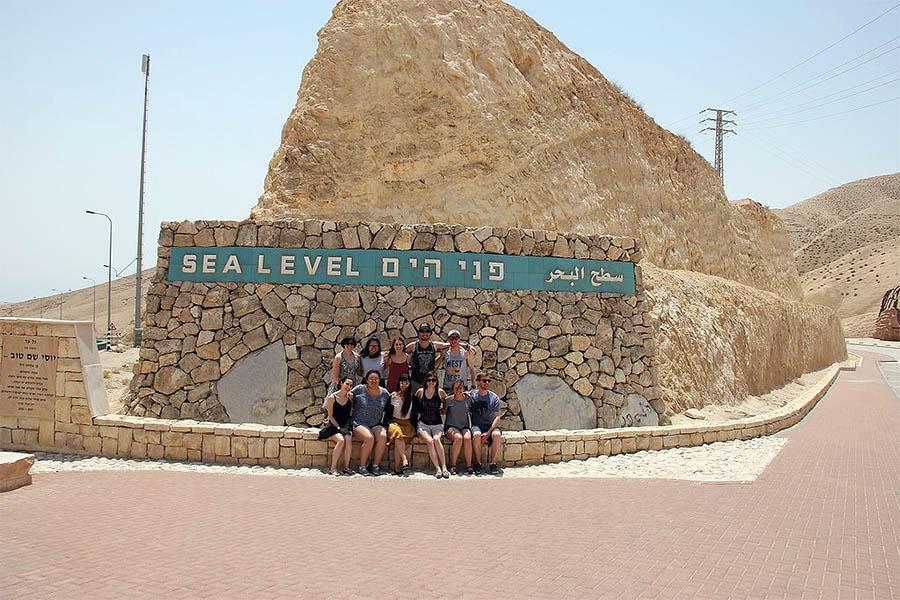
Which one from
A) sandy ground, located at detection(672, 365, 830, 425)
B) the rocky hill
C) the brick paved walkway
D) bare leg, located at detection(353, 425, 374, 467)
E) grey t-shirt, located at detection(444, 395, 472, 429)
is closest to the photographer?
the brick paved walkway

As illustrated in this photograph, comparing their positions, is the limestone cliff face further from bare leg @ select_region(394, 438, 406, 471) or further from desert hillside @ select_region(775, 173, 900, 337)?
desert hillside @ select_region(775, 173, 900, 337)

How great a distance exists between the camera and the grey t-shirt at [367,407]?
8469mm

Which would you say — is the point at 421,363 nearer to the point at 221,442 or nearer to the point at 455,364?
the point at 455,364

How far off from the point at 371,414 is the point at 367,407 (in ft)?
0.34

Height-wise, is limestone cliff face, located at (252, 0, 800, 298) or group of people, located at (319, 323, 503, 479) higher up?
limestone cliff face, located at (252, 0, 800, 298)

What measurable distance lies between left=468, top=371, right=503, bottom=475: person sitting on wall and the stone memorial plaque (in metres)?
5.66

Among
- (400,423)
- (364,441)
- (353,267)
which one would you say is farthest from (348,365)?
(353,267)

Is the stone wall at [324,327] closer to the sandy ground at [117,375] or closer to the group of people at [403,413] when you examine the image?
the sandy ground at [117,375]

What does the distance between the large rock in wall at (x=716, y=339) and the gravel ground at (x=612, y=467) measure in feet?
12.3

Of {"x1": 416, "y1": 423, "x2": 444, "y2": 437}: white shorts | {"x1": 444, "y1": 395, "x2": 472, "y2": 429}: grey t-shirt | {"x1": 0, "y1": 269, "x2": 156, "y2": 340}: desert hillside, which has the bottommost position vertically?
{"x1": 416, "y1": 423, "x2": 444, "y2": 437}: white shorts

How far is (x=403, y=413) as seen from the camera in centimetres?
881

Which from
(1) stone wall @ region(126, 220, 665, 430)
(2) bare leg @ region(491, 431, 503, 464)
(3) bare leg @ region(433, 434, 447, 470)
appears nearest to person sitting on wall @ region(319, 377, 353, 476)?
(3) bare leg @ region(433, 434, 447, 470)

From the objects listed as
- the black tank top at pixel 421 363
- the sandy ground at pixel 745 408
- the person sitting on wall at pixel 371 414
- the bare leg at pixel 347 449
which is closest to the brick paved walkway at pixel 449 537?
the bare leg at pixel 347 449

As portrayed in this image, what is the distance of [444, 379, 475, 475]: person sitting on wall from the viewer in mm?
8570
